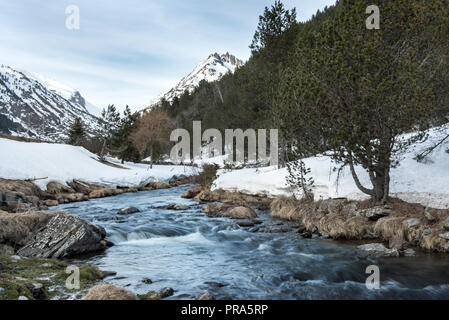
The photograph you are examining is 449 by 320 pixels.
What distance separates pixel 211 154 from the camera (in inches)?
3263

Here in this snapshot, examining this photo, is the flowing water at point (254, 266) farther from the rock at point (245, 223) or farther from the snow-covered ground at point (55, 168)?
Result: the snow-covered ground at point (55, 168)

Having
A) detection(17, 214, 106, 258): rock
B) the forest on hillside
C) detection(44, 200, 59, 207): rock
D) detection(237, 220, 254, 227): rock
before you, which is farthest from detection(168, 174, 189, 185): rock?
detection(17, 214, 106, 258): rock

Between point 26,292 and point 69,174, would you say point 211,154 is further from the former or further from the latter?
point 26,292

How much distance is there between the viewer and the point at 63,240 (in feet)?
34.8

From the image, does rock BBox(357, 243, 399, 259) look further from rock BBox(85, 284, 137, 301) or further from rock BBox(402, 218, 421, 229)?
rock BBox(85, 284, 137, 301)

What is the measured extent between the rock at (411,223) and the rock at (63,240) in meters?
11.4

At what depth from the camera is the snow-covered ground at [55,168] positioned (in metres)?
27.6

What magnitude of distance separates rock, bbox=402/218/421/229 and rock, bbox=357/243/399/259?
1446 millimetres

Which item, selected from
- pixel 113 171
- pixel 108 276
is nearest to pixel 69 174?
pixel 113 171

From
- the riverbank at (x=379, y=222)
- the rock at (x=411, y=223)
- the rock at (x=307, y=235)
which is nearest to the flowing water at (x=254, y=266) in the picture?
the rock at (x=307, y=235)

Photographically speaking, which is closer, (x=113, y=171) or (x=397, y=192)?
(x=397, y=192)
